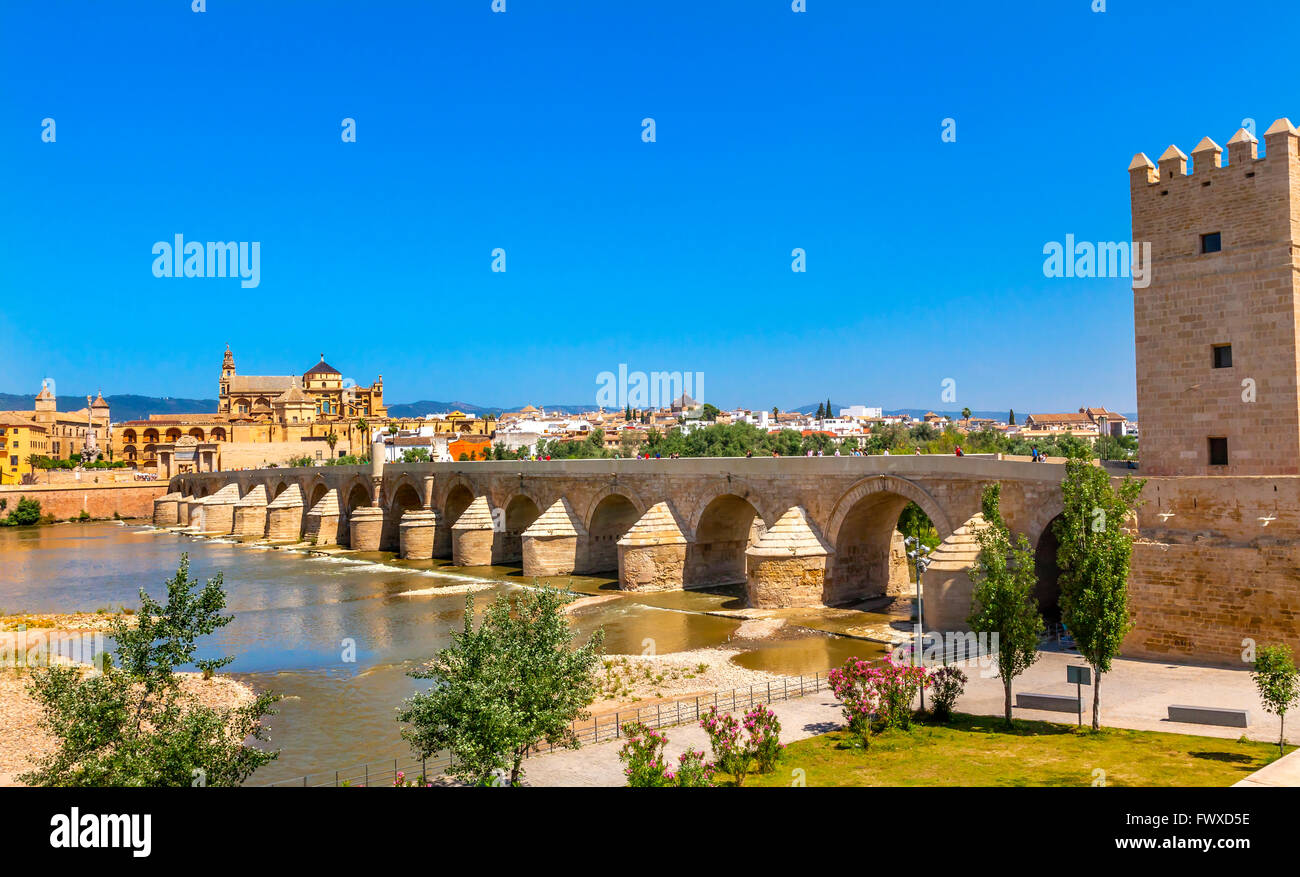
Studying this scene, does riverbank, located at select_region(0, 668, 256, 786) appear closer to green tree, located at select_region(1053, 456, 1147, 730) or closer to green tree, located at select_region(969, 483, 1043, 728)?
green tree, located at select_region(969, 483, 1043, 728)

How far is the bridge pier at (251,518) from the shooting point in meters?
61.7

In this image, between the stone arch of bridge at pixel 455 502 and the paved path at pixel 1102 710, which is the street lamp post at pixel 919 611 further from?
the stone arch of bridge at pixel 455 502

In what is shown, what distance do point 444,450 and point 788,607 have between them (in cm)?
7567

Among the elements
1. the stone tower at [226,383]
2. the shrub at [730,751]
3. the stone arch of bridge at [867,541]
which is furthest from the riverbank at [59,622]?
the stone tower at [226,383]

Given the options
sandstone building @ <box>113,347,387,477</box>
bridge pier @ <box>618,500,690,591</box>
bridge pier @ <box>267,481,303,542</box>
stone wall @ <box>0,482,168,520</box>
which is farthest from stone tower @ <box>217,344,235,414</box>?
bridge pier @ <box>618,500,690,591</box>

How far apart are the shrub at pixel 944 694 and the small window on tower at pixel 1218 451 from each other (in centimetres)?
712

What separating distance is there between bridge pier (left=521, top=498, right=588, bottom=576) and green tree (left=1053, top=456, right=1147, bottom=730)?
78.9 feet

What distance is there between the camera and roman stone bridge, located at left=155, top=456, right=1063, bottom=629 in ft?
70.2

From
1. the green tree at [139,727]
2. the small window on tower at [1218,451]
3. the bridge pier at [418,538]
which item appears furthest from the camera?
the bridge pier at [418,538]
